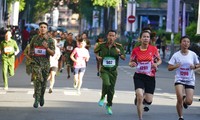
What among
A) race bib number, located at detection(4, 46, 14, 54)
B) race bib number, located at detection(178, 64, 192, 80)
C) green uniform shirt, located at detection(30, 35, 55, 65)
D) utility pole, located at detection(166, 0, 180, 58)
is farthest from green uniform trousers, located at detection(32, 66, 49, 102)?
utility pole, located at detection(166, 0, 180, 58)

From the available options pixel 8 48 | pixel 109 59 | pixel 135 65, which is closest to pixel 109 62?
pixel 109 59

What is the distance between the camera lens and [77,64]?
21.9 m

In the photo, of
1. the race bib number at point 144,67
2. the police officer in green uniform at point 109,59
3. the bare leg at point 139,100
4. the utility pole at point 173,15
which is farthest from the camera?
the utility pole at point 173,15

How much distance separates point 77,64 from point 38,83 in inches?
216

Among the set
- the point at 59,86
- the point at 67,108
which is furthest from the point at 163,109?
the point at 59,86

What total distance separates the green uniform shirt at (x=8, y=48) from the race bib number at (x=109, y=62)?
6206 mm

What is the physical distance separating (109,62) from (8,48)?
21.7 feet

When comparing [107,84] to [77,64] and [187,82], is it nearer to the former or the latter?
[187,82]

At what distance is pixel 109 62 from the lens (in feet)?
52.6

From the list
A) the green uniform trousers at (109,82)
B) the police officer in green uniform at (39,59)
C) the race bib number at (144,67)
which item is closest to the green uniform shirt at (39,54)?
the police officer in green uniform at (39,59)

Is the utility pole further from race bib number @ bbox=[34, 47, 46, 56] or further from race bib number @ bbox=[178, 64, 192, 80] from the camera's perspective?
race bib number @ bbox=[178, 64, 192, 80]

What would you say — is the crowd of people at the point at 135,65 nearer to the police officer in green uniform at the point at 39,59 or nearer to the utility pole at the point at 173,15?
the police officer in green uniform at the point at 39,59

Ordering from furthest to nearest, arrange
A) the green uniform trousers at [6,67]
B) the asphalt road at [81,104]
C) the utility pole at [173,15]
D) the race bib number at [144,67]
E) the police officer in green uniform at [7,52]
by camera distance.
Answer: the utility pole at [173,15] < the green uniform trousers at [6,67] < the police officer in green uniform at [7,52] < the asphalt road at [81,104] < the race bib number at [144,67]

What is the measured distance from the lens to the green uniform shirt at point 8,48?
2191 centimetres
